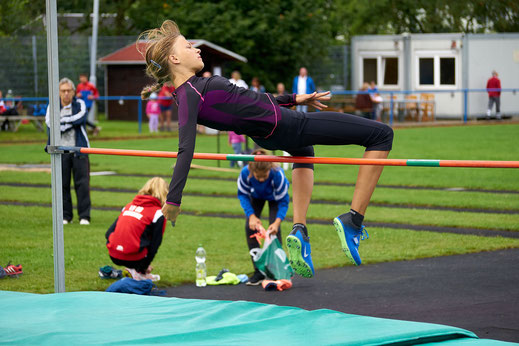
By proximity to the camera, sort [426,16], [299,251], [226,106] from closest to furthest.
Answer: [226,106], [299,251], [426,16]

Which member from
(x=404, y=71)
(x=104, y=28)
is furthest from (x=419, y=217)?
(x=104, y=28)

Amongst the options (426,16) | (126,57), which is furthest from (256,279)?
(426,16)

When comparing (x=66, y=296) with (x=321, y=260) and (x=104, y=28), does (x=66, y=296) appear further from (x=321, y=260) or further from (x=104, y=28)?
(x=104, y=28)

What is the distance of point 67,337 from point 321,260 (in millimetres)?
4161

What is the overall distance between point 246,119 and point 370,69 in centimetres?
3022

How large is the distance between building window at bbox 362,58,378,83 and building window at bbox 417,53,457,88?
7.12 ft

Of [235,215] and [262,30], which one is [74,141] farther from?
[262,30]

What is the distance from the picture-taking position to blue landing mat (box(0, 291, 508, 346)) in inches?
180

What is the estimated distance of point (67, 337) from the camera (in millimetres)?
4637

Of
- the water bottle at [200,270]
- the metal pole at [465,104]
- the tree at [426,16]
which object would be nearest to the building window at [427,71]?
the metal pole at [465,104]

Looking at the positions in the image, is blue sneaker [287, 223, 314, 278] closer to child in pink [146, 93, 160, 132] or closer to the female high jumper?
the female high jumper

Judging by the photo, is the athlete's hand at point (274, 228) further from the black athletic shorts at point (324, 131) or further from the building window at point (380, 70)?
the building window at point (380, 70)

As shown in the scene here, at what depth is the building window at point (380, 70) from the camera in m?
33.8

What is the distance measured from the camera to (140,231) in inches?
280
